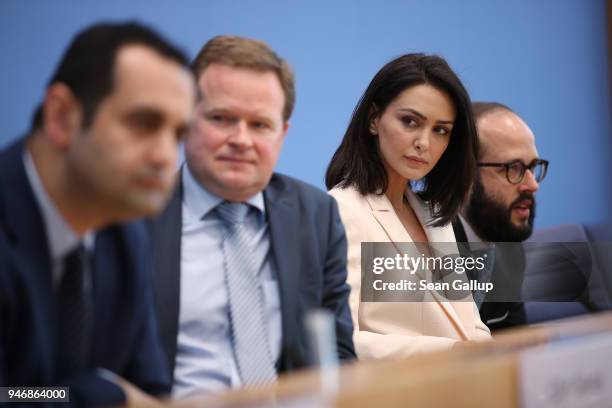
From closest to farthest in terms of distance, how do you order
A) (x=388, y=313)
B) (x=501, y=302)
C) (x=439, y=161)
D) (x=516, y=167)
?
(x=388, y=313) → (x=439, y=161) → (x=501, y=302) → (x=516, y=167)

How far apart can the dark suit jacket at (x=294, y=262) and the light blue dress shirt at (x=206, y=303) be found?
0.02 meters

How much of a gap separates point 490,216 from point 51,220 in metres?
1.83

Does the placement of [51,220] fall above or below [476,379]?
above

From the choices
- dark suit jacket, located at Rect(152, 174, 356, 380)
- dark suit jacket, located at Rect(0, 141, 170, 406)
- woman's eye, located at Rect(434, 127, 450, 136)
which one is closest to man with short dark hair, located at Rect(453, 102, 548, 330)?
woman's eye, located at Rect(434, 127, 450, 136)

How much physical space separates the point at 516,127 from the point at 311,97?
75 centimetres

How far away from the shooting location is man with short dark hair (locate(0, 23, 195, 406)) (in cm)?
90

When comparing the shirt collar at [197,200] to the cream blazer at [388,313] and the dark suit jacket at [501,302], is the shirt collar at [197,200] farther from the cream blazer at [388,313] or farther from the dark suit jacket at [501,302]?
the dark suit jacket at [501,302]

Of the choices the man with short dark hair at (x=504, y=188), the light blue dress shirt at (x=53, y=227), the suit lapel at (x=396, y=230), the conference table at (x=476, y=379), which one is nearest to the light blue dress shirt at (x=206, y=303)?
the light blue dress shirt at (x=53, y=227)

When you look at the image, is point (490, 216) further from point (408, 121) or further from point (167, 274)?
point (167, 274)

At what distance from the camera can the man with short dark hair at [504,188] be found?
2463 millimetres

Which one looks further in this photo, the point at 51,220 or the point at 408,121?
the point at 408,121

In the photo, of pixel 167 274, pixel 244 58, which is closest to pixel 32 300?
pixel 167 274

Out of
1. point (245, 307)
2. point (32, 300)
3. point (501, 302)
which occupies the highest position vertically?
point (32, 300)

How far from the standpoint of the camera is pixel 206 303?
1296 millimetres
